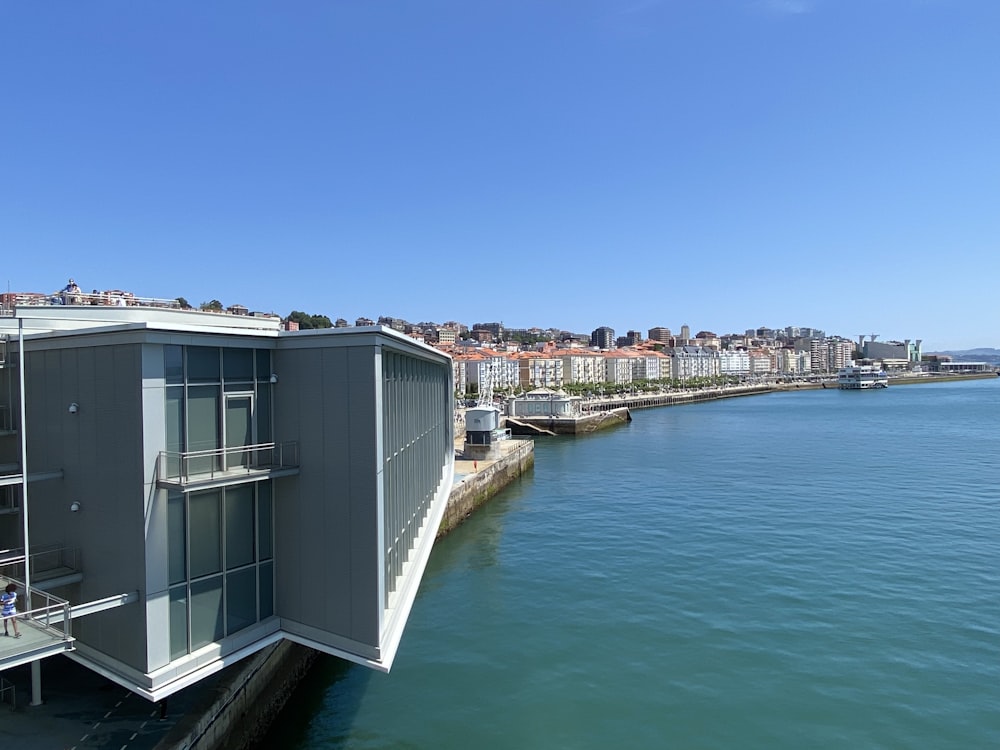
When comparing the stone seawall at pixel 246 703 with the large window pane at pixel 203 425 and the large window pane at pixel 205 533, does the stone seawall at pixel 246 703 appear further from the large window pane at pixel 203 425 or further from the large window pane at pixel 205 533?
the large window pane at pixel 203 425

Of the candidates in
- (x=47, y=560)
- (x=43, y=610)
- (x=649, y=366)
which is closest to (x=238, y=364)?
(x=43, y=610)

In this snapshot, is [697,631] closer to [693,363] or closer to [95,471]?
[95,471]

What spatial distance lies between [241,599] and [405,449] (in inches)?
151

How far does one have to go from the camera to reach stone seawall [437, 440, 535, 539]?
23933 millimetres

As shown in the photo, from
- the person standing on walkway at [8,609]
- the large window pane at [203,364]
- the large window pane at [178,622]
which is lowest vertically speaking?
the large window pane at [178,622]

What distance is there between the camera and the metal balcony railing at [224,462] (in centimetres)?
739

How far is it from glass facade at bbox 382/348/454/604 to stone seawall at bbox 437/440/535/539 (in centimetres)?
662

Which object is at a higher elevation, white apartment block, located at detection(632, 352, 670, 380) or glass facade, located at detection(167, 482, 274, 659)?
white apartment block, located at detection(632, 352, 670, 380)

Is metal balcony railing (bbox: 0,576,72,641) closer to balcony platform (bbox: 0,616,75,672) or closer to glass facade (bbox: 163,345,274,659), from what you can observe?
balcony platform (bbox: 0,616,75,672)

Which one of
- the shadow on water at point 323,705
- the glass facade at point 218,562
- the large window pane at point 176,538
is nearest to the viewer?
the large window pane at point 176,538

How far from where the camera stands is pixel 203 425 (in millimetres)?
7754

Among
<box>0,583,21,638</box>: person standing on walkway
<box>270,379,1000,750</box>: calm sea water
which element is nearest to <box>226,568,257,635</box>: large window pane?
<box>0,583,21,638</box>: person standing on walkway

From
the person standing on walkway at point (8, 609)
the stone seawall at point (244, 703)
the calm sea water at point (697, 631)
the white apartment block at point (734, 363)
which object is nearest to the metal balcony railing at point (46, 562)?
the person standing on walkway at point (8, 609)

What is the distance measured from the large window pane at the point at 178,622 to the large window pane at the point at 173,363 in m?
2.37
